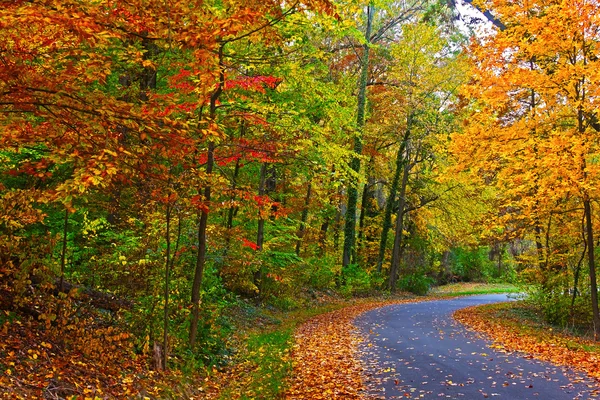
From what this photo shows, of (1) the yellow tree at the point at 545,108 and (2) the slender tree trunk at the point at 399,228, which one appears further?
(2) the slender tree trunk at the point at 399,228

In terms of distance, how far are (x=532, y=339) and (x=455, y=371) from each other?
4.63 m

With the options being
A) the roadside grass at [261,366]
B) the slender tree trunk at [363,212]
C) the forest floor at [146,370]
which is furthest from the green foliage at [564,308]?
the slender tree trunk at [363,212]

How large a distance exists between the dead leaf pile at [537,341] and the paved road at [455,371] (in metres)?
0.45

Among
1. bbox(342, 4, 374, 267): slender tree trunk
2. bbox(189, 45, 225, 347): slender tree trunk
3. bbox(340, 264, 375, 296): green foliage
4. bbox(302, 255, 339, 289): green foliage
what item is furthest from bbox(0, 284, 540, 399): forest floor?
bbox(342, 4, 374, 267): slender tree trunk

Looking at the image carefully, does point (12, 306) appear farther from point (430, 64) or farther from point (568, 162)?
point (430, 64)

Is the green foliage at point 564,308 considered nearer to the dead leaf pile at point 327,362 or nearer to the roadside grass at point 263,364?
the dead leaf pile at point 327,362

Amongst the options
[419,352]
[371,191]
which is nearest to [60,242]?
[419,352]

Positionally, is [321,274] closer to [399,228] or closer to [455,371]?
[399,228]

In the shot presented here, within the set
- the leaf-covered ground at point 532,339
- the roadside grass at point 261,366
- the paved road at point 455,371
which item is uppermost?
the leaf-covered ground at point 532,339

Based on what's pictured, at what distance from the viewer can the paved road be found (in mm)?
6785

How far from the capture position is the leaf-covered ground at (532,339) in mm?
9078

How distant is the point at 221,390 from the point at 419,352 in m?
4.14

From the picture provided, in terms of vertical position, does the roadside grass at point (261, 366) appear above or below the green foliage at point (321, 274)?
below

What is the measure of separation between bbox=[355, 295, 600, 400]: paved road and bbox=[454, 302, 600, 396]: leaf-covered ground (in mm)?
456
